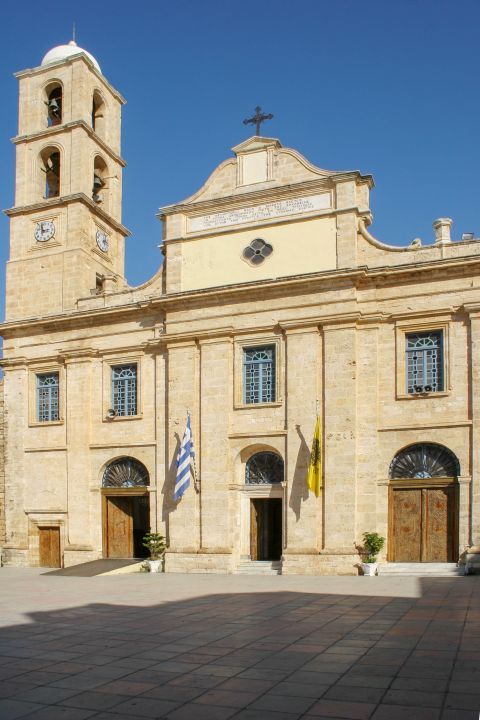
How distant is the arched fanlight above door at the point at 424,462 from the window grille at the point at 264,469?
3.32 metres

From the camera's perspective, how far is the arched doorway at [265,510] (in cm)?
2223

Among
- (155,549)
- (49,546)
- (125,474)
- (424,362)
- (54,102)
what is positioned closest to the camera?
(424,362)

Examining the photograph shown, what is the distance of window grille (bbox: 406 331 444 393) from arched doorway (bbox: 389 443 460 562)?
1.56 meters

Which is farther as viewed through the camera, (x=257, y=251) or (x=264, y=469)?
(x=257, y=251)

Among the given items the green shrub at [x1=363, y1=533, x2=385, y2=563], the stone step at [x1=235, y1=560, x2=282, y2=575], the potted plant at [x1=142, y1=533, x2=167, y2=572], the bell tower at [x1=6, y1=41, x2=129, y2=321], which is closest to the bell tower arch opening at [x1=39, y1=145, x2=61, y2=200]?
the bell tower at [x1=6, y1=41, x2=129, y2=321]

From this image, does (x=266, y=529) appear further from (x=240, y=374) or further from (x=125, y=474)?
(x=125, y=474)

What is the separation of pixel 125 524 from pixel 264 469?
5200mm

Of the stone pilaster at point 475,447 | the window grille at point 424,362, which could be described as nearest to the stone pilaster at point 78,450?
the window grille at point 424,362

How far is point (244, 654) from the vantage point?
31.1 feet

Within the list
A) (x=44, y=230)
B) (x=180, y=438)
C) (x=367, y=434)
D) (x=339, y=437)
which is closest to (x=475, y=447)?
(x=367, y=434)

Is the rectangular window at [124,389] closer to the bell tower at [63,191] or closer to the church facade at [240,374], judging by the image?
the church facade at [240,374]

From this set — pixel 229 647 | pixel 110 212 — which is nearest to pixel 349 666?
pixel 229 647

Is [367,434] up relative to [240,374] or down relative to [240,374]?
down

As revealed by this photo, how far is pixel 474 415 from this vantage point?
774 inches
